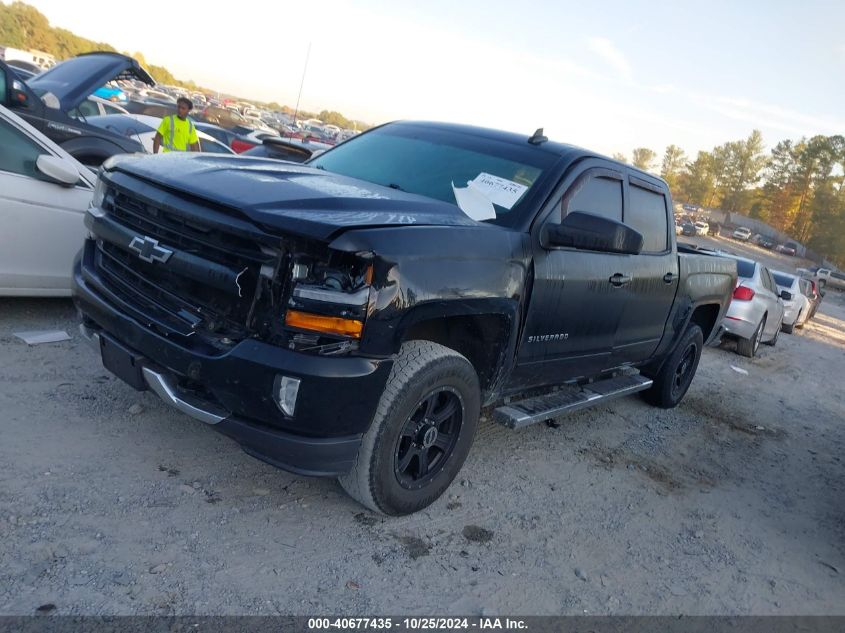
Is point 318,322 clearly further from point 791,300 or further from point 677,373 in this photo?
point 791,300

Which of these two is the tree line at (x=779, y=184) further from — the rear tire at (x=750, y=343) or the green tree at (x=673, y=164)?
the rear tire at (x=750, y=343)

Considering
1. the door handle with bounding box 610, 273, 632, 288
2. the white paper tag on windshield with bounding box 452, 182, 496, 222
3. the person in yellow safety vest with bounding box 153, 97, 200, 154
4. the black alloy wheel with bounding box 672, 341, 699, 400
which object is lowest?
the black alloy wheel with bounding box 672, 341, 699, 400

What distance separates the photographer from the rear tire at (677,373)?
6.23 m

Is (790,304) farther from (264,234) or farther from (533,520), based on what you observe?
(264,234)

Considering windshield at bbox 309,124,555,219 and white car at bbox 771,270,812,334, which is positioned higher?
windshield at bbox 309,124,555,219

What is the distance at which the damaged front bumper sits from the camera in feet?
8.98

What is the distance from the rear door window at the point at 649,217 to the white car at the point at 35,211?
157 inches

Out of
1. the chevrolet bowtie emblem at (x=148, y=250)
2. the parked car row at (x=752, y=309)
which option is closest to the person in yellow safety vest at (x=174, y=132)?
the chevrolet bowtie emblem at (x=148, y=250)

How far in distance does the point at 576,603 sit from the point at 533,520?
2.34ft

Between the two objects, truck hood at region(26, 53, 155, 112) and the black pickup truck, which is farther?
truck hood at region(26, 53, 155, 112)

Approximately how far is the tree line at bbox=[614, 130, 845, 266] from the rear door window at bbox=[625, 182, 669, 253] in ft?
220

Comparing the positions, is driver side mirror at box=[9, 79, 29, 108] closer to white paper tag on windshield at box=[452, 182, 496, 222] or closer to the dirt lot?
the dirt lot

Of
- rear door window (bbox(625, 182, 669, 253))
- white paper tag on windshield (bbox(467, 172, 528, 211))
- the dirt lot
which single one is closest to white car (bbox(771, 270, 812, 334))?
rear door window (bbox(625, 182, 669, 253))

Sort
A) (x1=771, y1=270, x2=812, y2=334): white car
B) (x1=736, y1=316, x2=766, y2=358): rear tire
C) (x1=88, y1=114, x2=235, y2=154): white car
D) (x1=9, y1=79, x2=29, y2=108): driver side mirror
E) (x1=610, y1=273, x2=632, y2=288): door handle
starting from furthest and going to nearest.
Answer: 1. (x1=771, y1=270, x2=812, y2=334): white car
2. (x1=736, y1=316, x2=766, y2=358): rear tire
3. (x1=88, y1=114, x2=235, y2=154): white car
4. (x1=9, y1=79, x2=29, y2=108): driver side mirror
5. (x1=610, y1=273, x2=632, y2=288): door handle
